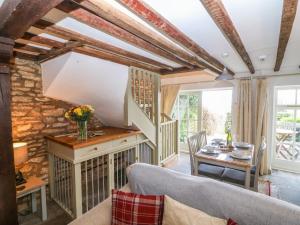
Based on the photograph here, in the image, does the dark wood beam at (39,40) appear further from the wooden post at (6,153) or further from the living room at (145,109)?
the wooden post at (6,153)

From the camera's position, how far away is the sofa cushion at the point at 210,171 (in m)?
2.47

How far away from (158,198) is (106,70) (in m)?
1.77

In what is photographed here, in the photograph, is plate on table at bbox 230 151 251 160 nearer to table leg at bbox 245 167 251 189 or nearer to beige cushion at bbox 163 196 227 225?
table leg at bbox 245 167 251 189

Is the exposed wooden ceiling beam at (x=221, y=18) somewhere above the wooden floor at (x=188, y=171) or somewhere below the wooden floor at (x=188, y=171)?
above

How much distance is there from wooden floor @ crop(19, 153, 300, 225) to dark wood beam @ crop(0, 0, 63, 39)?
223cm

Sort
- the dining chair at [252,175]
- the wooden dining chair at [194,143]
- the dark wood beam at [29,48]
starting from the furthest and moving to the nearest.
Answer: the wooden dining chair at [194,143], the dining chair at [252,175], the dark wood beam at [29,48]

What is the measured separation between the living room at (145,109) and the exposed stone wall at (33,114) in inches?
0.6

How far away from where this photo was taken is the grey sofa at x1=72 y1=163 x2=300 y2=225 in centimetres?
107

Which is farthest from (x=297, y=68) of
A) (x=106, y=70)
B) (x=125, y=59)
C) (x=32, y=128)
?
(x=32, y=128)

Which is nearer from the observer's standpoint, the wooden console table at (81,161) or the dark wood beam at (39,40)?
the dark wood beam at (39,40)

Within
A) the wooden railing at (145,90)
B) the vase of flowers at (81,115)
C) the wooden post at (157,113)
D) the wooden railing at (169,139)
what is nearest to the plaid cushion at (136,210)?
the vase of flowers at (81,115)

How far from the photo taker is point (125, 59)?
7.74 ft

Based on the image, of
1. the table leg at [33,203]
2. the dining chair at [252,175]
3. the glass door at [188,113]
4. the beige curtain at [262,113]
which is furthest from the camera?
the glass door at [188,113]

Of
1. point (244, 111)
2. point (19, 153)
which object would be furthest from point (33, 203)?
point (244, 111)
